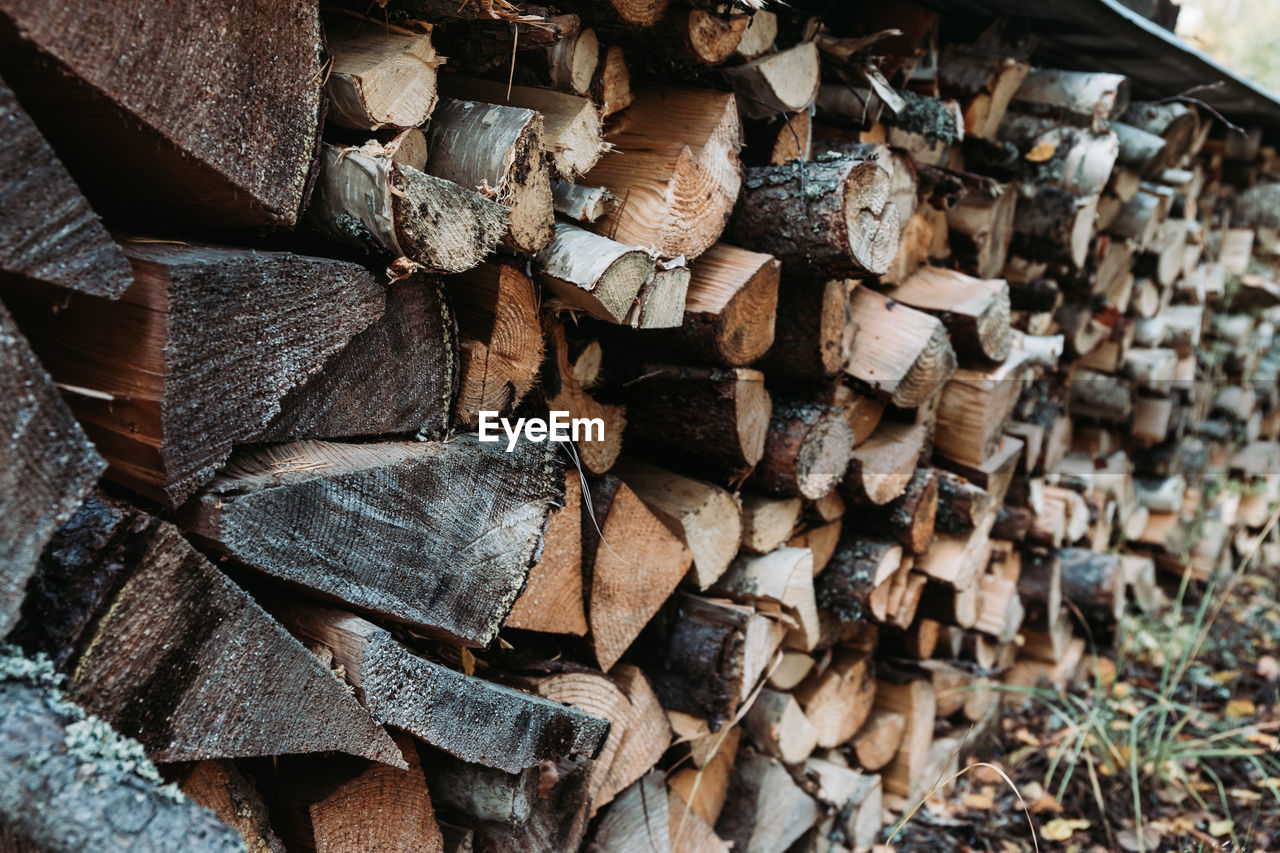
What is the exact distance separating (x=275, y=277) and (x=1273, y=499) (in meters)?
5.51

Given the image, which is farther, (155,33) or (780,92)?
(780,92)

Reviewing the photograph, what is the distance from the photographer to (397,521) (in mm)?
1187

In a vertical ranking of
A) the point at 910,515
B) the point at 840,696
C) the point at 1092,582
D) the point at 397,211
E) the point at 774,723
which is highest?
the point at 397,211

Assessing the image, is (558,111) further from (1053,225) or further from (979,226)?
(1053,225)

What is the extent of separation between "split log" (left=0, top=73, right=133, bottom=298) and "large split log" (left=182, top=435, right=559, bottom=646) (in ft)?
0.87

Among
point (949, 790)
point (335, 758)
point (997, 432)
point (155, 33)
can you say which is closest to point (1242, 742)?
point (949, 790)

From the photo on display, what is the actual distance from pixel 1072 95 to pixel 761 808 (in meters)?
2.13

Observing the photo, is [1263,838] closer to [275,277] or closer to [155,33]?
[275,277]

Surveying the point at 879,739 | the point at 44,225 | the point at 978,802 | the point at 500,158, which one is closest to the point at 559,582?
the point at 500,158

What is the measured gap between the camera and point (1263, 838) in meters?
2.56

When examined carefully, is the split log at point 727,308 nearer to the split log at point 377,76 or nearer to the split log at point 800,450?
the split log at point 800,450

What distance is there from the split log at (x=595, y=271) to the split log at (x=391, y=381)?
165mm

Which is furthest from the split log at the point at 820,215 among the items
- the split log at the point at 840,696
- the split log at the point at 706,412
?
the split log at the point at 840,696

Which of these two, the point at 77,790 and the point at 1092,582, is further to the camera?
the point at 1092,582
